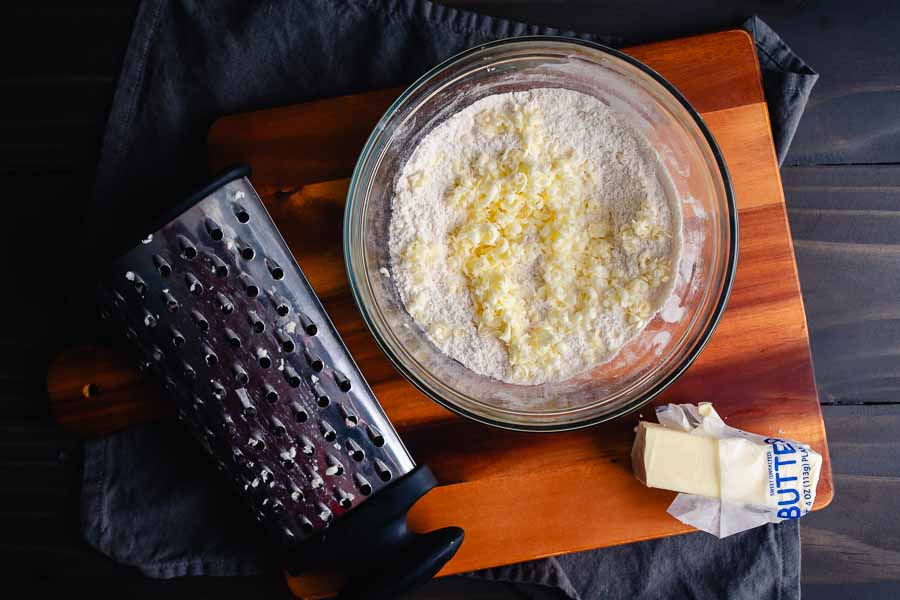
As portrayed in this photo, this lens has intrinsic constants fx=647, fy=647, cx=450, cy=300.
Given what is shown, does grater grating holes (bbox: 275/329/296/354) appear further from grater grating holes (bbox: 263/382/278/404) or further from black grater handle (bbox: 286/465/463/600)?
black grater handle (bbox: 286/465/463/600)

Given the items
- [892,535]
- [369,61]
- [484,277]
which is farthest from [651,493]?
[369,61]

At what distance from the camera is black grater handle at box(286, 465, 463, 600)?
3.92 feet

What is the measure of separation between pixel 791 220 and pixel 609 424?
67 centimetres

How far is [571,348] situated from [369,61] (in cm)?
77

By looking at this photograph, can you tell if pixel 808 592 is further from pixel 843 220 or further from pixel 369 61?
pixel 369 61

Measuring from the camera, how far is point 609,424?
1351 millimetres

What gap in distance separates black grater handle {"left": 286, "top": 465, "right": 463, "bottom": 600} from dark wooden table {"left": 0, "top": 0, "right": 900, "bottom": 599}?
0.35 metres

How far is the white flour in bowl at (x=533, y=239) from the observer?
129cm

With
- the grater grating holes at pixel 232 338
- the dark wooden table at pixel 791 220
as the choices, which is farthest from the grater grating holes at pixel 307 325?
the dark wooden table at pixel 791 220

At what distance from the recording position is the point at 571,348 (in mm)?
1309

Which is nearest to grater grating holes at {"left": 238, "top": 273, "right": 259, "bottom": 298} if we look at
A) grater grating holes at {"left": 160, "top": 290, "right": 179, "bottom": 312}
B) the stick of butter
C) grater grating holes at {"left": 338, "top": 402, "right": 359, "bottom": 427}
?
grater grating holes at {"left": 160, "top": 290, "right": 179, "bottom": 312}

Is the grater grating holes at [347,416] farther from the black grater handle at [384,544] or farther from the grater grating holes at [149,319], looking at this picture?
the grater grating holes at [149,319]

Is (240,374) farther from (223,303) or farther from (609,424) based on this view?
(609,424)

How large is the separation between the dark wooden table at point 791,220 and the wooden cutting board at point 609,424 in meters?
0.21
